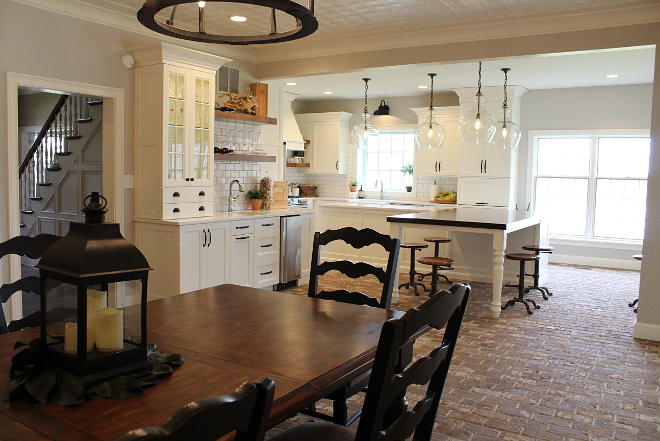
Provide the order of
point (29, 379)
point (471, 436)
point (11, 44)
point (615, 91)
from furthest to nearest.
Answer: point (615, 91), point (11, 44), point (471, 436), point (29, 379)

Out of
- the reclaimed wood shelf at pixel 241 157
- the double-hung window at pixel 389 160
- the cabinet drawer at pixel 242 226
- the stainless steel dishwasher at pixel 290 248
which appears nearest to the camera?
the cabinet drawer at pixel 242 226

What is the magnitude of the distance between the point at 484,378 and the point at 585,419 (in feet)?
2.38

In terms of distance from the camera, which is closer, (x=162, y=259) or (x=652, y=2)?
(x=652, y=2)

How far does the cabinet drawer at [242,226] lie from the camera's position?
558 cm

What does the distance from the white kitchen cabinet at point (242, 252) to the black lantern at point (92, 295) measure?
4086 mm

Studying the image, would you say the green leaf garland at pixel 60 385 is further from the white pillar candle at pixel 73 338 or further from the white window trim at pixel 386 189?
the white window trim at pixel 386 189

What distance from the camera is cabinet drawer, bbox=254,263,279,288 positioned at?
5914mm

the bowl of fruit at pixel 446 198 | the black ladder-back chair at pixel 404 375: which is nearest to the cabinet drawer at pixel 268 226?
the bowl of fruit at pixel 446 198

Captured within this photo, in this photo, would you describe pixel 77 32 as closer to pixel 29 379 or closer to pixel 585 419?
pixel 29 379

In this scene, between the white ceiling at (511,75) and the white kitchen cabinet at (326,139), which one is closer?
the white ceiling at (511,75)

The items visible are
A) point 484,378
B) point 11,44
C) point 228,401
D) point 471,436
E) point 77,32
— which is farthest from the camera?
point 77,32

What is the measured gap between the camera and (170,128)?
17.0ft

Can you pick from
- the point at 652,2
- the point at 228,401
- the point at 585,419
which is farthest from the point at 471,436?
the point at 652,2

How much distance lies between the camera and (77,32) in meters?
4.72
